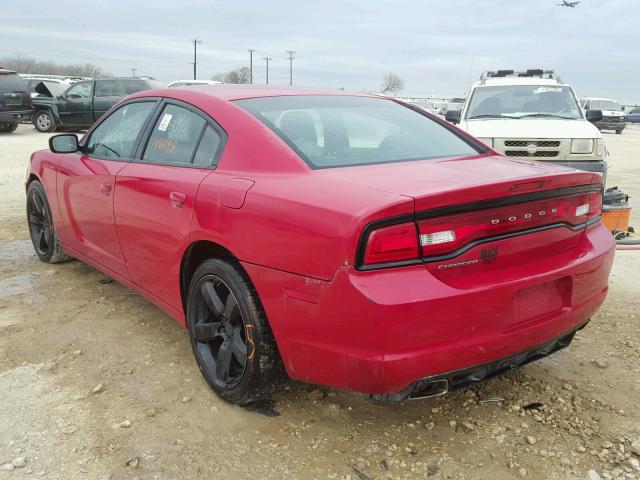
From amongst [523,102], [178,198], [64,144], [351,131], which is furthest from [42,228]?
[523,102]

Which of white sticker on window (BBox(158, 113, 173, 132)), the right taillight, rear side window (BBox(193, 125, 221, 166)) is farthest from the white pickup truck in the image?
A: rear side window (BBox(193, 125, 221, 166))

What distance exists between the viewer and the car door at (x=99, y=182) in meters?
3.59

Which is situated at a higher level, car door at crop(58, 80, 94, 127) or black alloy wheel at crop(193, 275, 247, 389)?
car door at crop(58, 80, 94, 127)

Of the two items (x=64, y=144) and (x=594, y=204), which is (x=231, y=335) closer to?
(x=594, y=204)

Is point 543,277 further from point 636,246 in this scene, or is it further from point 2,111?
point 2,111

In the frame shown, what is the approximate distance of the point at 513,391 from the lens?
289cm

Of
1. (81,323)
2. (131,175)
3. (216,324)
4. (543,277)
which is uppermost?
(131,175)

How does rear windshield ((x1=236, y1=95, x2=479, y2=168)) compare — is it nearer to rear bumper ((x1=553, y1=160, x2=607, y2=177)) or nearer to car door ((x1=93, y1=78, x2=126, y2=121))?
rear bumper ((x1=553, y1=160, x2=607, y2=177))

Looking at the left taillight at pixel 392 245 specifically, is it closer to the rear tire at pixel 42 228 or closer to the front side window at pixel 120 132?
the front side window at pixel 120 132

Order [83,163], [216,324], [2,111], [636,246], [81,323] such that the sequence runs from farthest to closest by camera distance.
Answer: [2,111]
[636,246]
[83,163]
[81,323]
[216,324]

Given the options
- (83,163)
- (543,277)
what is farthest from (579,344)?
(83,163)

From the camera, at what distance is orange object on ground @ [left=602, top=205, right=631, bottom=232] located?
5457 mm

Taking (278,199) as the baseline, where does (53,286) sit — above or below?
below

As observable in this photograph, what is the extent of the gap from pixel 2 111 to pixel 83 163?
15817mm
